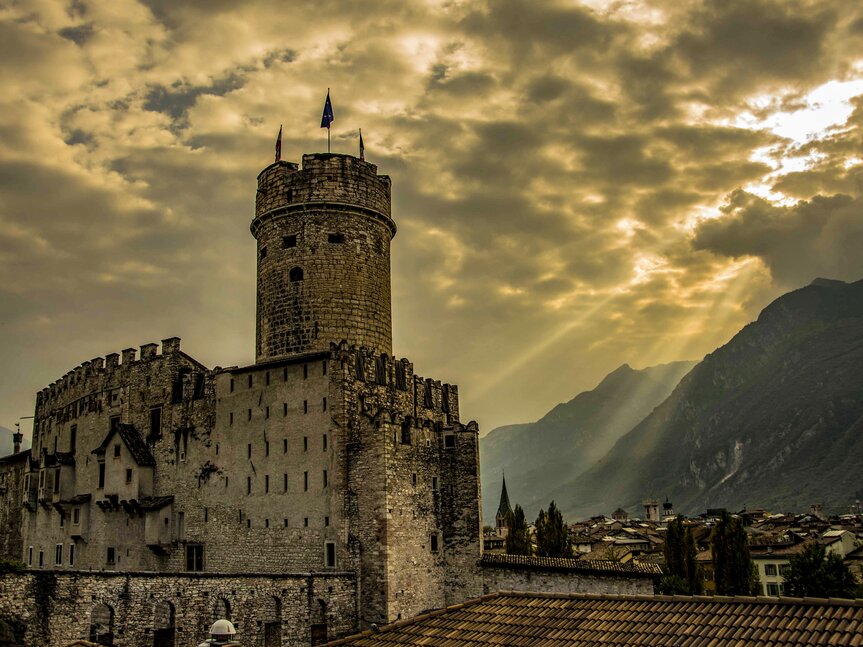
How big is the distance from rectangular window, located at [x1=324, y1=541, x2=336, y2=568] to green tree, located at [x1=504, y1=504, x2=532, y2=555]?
34.5m

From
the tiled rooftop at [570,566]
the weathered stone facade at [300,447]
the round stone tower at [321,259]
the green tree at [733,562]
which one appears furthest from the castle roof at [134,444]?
the green tree at [733,562]

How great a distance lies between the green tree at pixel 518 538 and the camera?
2837 inches

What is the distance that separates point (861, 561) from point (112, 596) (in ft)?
224

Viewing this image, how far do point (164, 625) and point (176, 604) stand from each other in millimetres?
813

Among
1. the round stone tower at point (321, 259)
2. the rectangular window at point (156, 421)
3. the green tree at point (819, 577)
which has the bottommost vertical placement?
the green tree at point (819, 577)

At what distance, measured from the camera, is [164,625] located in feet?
103

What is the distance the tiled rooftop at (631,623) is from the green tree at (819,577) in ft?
136

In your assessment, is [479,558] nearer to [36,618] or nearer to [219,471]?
[219,471]

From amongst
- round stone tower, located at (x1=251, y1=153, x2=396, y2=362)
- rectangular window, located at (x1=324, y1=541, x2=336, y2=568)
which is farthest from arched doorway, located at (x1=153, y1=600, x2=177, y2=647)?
round stone tower, located at (x1=251, y1=153, x2=396, y2=362)

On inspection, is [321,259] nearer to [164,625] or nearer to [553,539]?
[164,625]

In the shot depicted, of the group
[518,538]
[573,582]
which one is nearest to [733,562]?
[518,538]

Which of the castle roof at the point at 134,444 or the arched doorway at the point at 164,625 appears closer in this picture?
the arched doorway at the point at 164,625

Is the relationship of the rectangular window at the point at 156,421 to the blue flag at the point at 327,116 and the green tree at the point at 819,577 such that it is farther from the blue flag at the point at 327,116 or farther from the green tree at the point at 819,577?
the green tree at the point at 819,577

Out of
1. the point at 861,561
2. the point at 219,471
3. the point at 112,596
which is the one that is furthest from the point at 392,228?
the point at 861,561
